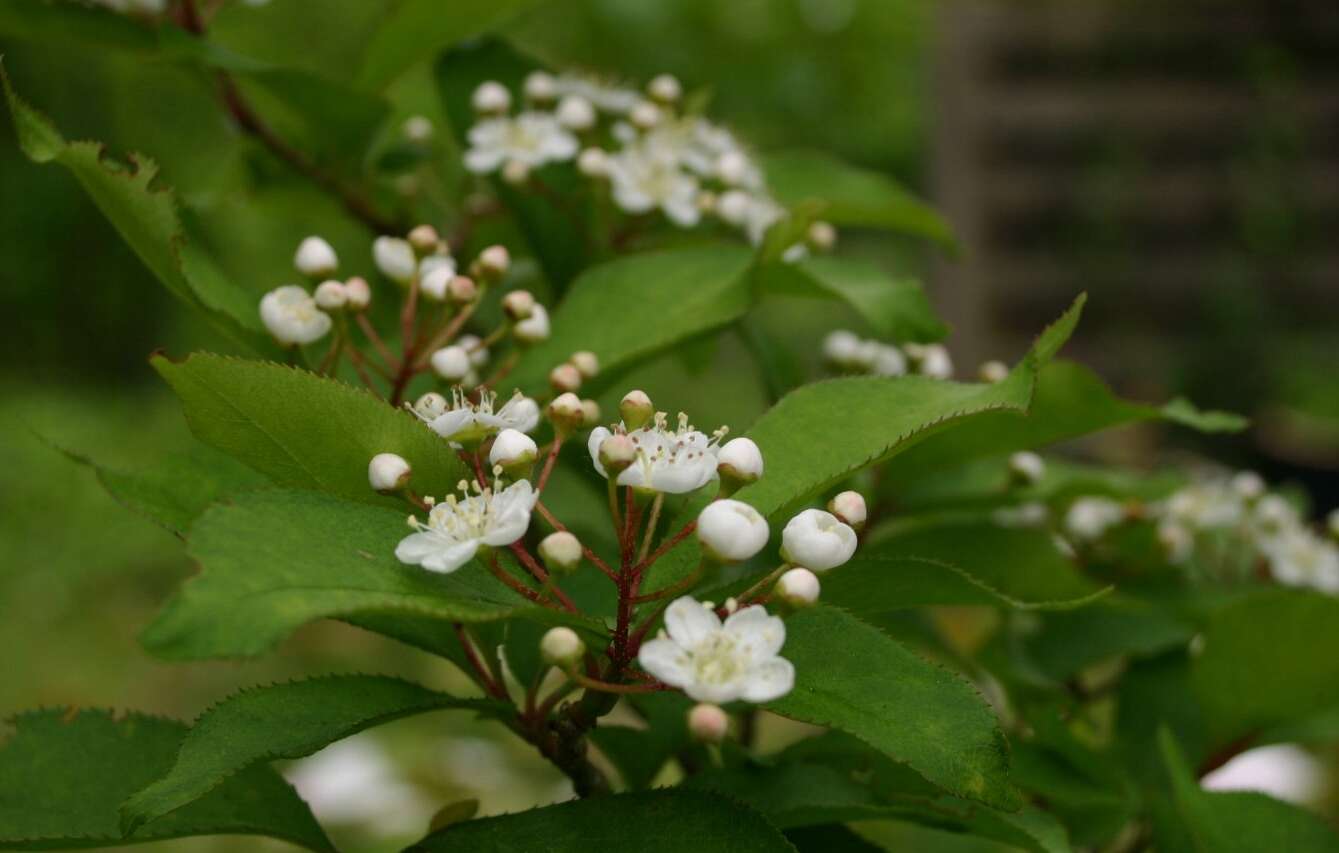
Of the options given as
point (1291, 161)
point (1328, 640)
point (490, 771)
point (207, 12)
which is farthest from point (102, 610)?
point (1291, 161)

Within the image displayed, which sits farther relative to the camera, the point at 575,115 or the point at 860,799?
the point at 575,115

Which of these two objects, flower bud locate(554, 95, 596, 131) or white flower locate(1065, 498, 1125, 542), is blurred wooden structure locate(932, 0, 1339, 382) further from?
flower bud locate(554, 95, 596, 131)

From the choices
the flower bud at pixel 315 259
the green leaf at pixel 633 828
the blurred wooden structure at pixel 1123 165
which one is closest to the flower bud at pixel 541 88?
the flower bud at pixel 315 259

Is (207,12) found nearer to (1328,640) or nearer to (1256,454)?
(1328,640)

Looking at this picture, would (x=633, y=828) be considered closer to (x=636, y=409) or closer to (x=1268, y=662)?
(x=636, y=409)

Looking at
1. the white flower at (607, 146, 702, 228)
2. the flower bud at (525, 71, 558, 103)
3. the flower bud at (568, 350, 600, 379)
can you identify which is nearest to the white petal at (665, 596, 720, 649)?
the flower bud at (568, 350, 600, 379)

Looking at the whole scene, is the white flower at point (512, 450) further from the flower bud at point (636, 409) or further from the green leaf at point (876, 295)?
the green leaf at point (876, 295)

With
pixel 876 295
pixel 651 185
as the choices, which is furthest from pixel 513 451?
pixel 651 185
